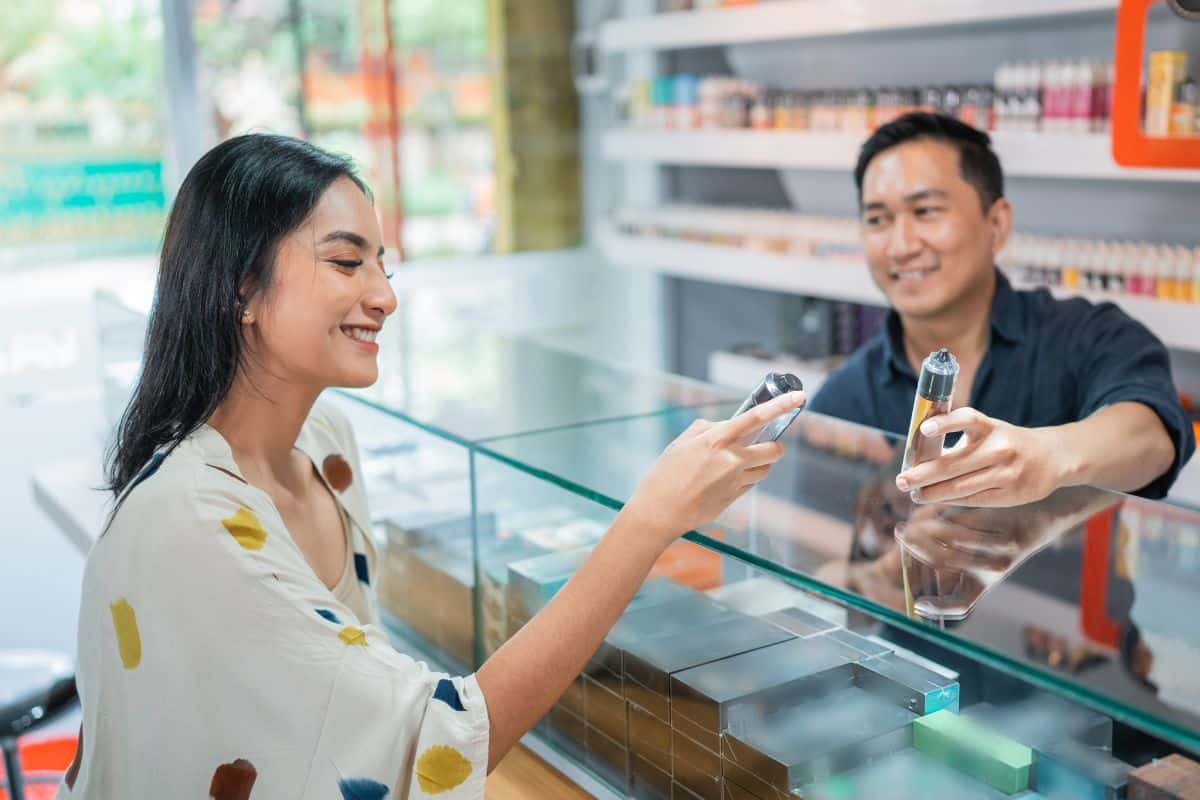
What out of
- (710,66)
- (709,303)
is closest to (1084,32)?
(710,66)

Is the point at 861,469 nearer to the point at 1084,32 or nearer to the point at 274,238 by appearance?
the point at 274,238

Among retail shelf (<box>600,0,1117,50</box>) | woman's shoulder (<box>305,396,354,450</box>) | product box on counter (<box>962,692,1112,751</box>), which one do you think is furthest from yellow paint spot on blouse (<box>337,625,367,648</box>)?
retail shelf (<box>600,0,1117,50</box>)

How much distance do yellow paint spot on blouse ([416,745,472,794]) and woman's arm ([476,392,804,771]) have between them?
38 millimetres

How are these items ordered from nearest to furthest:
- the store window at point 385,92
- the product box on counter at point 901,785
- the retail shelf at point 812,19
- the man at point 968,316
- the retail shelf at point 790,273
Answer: the product box on counter at point 901,785 → the man at point 968,316 → the retail shelf at point 790,273 → the retail shelf at point 812,19 → the store window at point 385,92

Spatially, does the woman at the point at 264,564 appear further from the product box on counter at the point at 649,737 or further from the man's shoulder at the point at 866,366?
the man's shoulder at the point at 866,366

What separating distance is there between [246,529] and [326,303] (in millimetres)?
261

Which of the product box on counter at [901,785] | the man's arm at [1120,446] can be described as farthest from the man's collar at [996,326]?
the product box on counter at [901,785]

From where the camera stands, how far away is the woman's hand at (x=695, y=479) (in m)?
1.17

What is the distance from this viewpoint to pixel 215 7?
16.6ft

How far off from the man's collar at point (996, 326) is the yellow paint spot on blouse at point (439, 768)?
4.52 feet

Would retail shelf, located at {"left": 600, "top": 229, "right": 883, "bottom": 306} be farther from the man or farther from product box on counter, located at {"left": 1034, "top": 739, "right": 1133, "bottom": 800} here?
product box on counter, located at {"left": 1034, "top": 739, "right": 1133, "bottom": 800}

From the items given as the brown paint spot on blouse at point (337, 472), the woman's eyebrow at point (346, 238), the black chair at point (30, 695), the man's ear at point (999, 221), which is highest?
the woman's eyebrow at point (346, 238)

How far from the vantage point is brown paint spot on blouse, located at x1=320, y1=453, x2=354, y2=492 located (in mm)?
1602

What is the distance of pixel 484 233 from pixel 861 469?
4.55 metres
